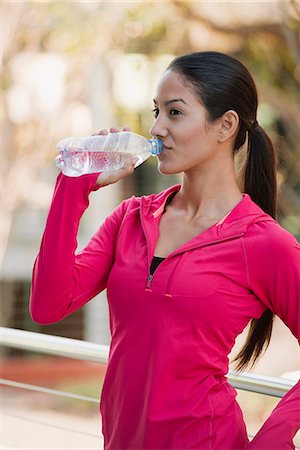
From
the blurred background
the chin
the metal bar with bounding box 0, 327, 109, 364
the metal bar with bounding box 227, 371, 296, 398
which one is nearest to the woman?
the chin

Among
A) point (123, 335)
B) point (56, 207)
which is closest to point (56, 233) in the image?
point (56, 207)

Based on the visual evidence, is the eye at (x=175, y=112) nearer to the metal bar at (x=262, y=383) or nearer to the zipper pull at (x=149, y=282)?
the zipper pull at (x=149, y=282)

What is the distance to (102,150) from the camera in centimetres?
195

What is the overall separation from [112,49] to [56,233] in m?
4.88

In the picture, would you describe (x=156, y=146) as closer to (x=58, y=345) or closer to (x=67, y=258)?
(x=67, y=258)

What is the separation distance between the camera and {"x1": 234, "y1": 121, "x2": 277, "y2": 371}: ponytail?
1.95 metres

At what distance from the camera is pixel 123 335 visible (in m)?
1.77

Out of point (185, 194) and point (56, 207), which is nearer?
point (56, 207)

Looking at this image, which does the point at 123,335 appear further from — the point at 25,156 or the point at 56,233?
the point at 25,156

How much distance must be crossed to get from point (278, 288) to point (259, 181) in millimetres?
313

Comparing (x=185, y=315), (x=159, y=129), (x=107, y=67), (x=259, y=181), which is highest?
(x=159, y=129)

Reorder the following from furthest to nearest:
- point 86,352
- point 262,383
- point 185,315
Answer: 1. point 86,352
2. point 262,383
3. point 185,315

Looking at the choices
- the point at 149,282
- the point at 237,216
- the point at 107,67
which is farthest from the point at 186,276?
the point at 107,67

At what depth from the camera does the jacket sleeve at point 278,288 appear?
1.68 m
